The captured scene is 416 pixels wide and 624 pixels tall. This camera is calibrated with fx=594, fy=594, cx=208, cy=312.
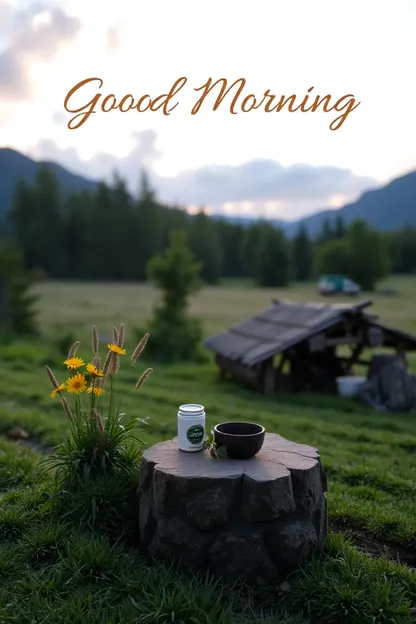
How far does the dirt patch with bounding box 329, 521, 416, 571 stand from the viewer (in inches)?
215

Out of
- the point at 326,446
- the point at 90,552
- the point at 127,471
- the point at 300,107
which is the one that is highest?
the point at 300,107

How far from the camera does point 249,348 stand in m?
15.9

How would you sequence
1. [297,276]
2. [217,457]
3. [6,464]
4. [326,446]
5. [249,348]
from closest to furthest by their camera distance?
1. [217,457]
2. [6,464]
3. [326,446]
4. [249,348]
5. [297,276]

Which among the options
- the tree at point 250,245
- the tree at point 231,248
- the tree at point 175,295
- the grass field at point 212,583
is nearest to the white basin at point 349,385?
the grass field at point 212,583

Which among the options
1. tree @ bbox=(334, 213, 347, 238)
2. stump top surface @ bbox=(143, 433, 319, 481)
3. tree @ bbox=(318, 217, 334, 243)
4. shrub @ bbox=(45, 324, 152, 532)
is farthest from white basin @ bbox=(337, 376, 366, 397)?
tree @ bbox=(334, 213, 347, 238)

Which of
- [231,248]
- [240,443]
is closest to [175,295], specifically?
[240,443]

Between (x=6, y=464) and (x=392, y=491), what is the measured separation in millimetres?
4776

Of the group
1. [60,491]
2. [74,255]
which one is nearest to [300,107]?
[60,491]

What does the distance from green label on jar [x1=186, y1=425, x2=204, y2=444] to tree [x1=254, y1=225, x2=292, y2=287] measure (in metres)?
72.8

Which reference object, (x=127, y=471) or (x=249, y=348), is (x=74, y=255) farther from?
(x=127, y=471)

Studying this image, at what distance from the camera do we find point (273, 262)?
7919 centimetres

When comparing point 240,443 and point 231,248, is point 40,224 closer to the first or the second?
point 231,248

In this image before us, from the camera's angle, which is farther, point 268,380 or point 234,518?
point 268,380

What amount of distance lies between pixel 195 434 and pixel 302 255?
88.5 meters
